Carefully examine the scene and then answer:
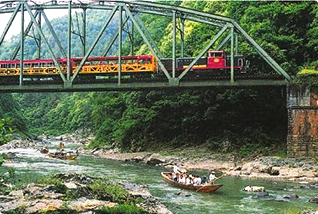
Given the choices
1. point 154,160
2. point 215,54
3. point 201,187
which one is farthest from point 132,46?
point 201,187

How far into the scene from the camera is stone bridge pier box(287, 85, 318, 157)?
117 ft

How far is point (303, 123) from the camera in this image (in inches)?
1417

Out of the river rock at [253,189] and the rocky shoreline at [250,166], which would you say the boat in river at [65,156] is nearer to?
the rocky shoreline at [250,166]

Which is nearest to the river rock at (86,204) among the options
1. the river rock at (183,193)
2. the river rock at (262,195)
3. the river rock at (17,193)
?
the river rock at (17,193)

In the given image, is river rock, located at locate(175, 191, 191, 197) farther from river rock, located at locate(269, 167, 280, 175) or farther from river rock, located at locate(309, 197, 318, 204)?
river rock, located at locate(269, 167, 280, 175)

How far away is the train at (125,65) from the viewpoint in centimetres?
3975

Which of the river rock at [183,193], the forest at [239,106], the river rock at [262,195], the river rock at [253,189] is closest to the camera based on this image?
the river rock at [262,195]

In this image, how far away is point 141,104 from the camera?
5691 cm

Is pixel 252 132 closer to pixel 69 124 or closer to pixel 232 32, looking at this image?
pixel 232 32

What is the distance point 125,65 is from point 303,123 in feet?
53.8

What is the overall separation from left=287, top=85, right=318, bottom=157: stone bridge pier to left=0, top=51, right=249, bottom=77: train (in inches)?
224

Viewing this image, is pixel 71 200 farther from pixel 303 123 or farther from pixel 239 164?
pixel 303 123

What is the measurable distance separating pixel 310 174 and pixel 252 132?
14225 mm

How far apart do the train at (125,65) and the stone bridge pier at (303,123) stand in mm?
5701
